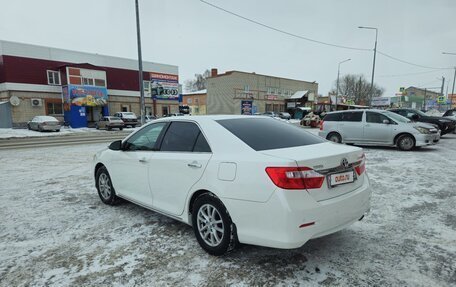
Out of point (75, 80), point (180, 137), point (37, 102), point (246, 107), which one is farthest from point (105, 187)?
point (246, 107)

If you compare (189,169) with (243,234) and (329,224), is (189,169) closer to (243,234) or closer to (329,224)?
(243,234)

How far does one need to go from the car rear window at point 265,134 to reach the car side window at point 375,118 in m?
8.92

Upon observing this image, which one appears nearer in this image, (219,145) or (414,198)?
(219,145)

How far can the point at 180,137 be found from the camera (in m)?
3.78

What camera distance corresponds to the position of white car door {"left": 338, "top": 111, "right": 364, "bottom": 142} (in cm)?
1178

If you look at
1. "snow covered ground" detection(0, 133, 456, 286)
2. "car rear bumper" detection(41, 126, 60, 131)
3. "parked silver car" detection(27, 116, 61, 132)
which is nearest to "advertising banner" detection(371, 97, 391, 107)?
"car rear bumper" detection(41, 126, 60, 131)

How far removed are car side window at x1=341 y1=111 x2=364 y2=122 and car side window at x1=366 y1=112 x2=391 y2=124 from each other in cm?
28

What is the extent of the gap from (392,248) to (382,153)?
800 cm

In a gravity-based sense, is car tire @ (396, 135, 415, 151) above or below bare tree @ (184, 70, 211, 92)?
below

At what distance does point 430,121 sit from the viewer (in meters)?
16.1

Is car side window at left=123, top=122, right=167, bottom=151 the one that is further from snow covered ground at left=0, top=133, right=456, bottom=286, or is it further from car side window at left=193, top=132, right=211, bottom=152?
snow covered ground at left=0, top=133, right=456, bottom=286

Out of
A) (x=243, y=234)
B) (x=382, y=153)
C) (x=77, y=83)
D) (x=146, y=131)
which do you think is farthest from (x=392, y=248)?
(x=77, y=83)

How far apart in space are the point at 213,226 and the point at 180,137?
4.05 feet

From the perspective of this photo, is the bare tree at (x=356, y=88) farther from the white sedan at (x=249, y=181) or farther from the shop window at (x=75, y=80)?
the white sedan at (x=249, y=181)
